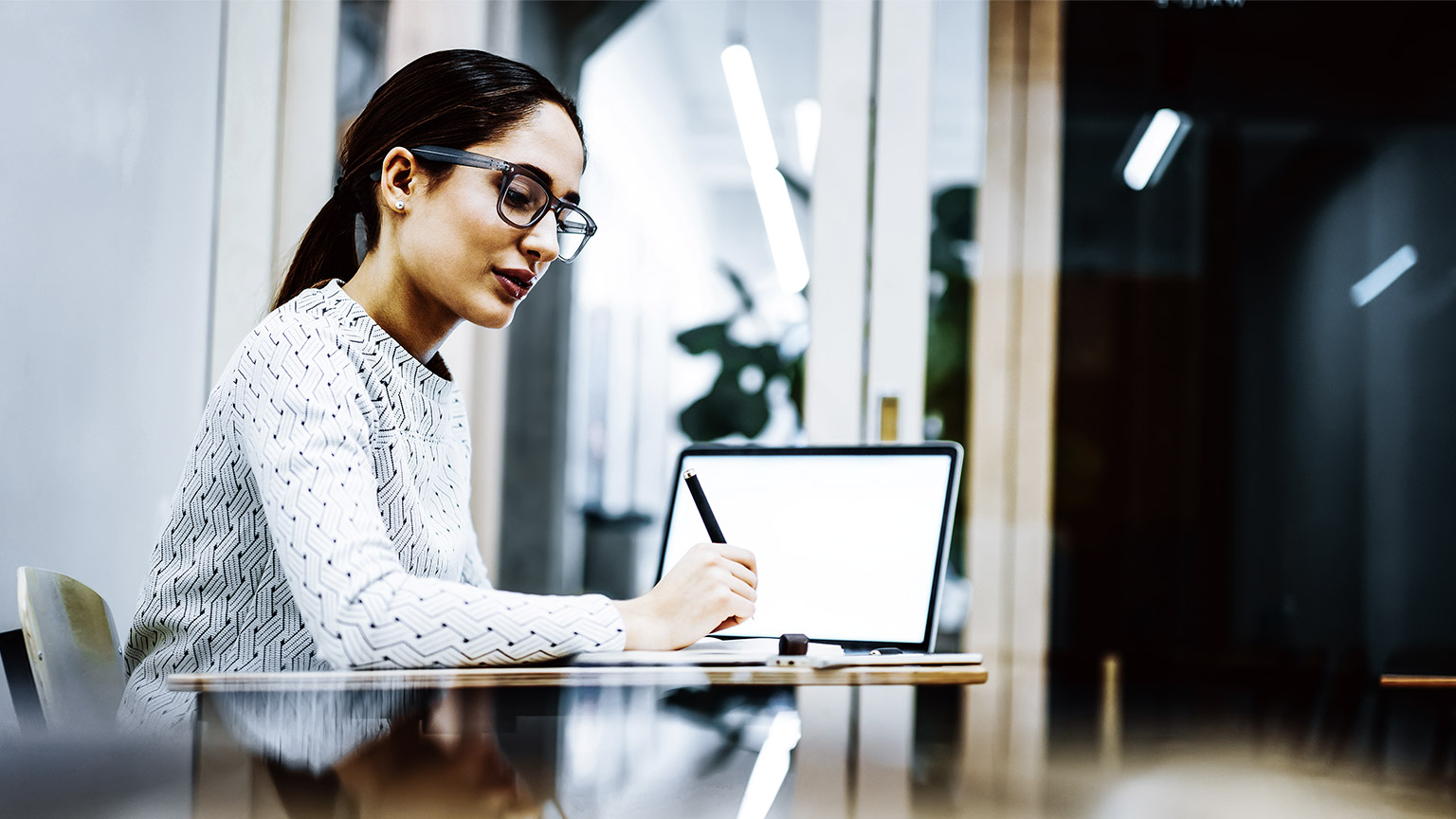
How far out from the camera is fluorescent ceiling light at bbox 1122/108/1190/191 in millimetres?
2418

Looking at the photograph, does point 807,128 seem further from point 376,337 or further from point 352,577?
point 352,577

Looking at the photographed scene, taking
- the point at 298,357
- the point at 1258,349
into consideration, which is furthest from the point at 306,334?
the point at 1258,349

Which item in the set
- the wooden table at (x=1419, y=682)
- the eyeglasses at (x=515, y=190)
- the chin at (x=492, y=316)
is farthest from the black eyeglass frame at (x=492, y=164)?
the wooden table at (x=1419, y=682)

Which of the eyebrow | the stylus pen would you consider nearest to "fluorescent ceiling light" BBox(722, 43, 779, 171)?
the eyebrow

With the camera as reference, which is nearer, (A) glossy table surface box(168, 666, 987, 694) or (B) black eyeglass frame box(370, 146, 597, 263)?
(A) glossy table surface box(168, 666, 987, 694)

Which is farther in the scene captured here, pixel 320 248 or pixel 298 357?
pixel 320 248

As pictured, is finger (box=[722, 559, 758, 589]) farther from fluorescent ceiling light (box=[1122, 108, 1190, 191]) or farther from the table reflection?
fluorescent ceiling light (box=[1122, 108, 1190, 191])

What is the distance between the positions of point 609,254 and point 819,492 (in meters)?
1.25

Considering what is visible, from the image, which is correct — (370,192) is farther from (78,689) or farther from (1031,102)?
(1031,102)

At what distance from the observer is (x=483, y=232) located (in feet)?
3.40

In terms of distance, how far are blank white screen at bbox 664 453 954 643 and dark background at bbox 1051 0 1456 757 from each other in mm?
1228

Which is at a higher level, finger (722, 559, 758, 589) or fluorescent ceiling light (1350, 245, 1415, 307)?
fluorescent ceiling light (1350, 245, 1415, 307)

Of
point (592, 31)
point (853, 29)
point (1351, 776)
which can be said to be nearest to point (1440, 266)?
point (853, 29)

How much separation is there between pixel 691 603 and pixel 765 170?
1581 millimetres
